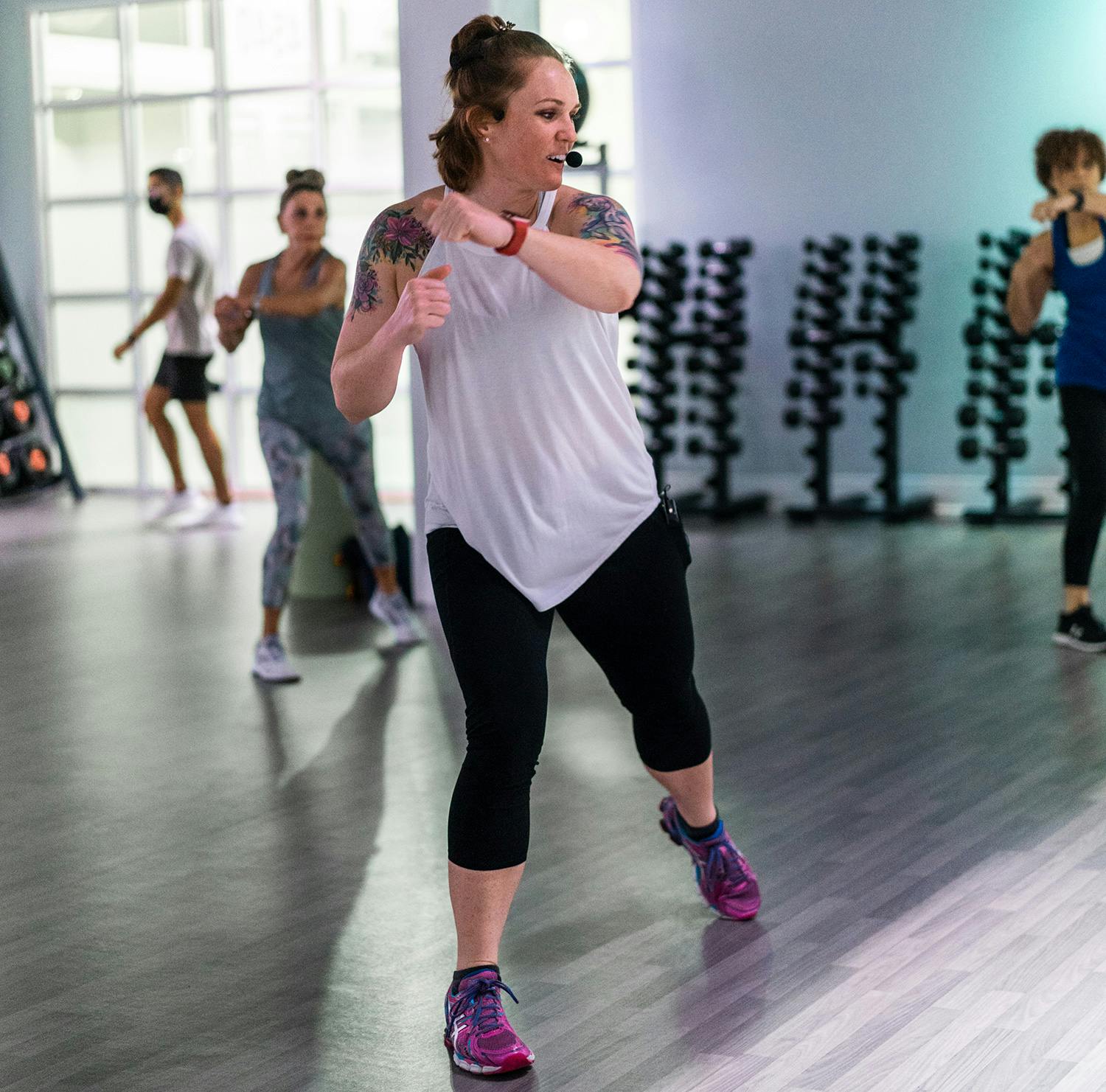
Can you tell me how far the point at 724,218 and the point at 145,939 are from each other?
262 inches

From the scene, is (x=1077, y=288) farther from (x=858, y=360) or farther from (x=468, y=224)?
(x=858, y=360)

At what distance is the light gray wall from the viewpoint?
8.22 metres

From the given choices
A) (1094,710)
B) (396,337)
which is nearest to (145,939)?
(396,337)

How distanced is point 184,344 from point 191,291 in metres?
0.29

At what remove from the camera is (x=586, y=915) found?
303 cm

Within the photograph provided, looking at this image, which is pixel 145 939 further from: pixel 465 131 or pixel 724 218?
pixel 724 218

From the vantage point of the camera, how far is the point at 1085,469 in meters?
4.98

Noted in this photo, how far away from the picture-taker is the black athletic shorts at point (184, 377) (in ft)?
28.5

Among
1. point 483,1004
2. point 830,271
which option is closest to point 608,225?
point 483,1004

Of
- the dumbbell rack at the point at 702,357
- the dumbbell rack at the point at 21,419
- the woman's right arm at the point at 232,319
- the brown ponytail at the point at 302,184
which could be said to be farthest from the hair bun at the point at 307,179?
the dumbbell rack at the point at 21,419

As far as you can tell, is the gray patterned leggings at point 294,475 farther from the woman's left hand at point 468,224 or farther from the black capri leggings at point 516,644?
the woman's left hand at point 468,224

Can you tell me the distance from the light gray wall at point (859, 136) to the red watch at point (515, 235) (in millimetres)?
6627

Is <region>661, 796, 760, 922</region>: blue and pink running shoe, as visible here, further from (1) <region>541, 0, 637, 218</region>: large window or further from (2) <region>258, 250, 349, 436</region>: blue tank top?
(1) <region>541, 0, 637, 218</region>: large window

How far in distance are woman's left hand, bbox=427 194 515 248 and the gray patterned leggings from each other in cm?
288
